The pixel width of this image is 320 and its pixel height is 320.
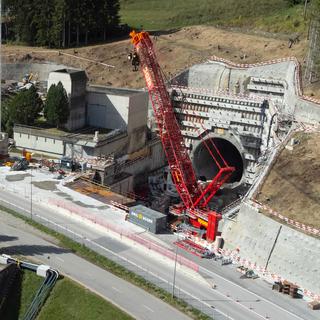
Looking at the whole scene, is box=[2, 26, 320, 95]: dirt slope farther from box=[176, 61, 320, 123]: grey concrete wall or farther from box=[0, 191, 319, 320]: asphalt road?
box=[0, 191, 319, 320]: asphalt road

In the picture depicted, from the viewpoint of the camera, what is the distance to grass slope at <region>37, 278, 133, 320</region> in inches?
1875

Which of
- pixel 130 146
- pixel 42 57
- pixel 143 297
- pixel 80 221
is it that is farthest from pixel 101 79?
pixel 143 297

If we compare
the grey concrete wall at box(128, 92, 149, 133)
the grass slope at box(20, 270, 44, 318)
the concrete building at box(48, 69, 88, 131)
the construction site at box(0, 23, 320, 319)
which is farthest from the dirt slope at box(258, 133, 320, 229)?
the concrete building at box(48, 69, 88, 131)

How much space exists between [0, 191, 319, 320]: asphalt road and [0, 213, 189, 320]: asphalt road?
117 inches

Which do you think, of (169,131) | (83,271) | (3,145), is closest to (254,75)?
(169,131)

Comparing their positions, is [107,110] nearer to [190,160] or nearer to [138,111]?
[138,111]

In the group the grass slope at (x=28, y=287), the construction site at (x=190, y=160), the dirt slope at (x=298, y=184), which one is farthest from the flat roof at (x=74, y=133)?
the grass slope at (x=28, y=287)

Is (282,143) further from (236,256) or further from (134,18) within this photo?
(134,18)

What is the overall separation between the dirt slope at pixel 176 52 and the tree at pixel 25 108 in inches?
730

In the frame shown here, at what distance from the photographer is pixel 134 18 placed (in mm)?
140500

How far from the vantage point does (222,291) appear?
52000mm

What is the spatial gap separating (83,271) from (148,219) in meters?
12.0

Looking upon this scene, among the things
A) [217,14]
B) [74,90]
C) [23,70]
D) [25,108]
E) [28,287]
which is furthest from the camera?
[217,14]

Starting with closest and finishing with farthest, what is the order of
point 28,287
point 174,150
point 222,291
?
point 222,291
point 28,287
point 174,150
